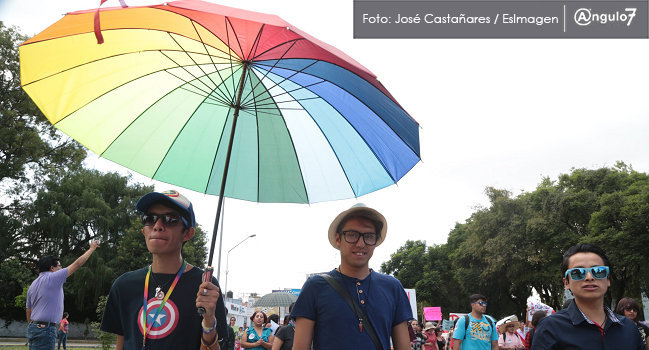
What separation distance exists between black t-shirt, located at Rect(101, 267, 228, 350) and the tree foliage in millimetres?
30095

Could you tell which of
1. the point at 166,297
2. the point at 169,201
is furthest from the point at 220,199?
the point at 166,297

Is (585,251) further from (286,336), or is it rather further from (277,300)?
(277,300)

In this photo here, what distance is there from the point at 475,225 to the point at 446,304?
58.4ft

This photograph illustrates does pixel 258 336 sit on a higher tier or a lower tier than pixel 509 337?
higher

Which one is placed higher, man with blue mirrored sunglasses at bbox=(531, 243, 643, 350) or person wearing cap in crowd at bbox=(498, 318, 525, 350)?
man with blue mirrored sunglasses at bbox=(531, 243, 643, 350)

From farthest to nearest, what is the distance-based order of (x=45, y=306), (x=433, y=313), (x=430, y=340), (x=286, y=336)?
(x=433, y=313) → (x=430, y=340) → (x=286, y=336) → (x=45, y=306)

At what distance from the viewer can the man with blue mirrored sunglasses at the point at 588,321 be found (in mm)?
3105

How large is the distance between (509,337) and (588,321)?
9.69 metres

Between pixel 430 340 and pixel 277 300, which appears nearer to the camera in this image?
pixel 430 340

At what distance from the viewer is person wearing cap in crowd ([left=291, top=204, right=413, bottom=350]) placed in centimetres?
315

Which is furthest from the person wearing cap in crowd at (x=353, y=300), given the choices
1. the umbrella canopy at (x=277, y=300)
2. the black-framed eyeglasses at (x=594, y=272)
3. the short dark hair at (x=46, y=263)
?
the umbrella canopy at (x=277, y=300)

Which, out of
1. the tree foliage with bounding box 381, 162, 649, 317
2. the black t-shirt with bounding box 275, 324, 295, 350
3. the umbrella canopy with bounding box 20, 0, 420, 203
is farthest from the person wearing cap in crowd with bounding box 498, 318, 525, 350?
the tree foliage with bounding box 381, 162, 649, 317

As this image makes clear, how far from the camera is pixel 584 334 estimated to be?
3.12 meters

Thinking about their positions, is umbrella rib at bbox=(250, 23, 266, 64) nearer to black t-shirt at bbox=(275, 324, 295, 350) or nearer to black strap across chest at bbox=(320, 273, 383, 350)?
black strap across chest at bbox=(320, 273, 383, 350)
